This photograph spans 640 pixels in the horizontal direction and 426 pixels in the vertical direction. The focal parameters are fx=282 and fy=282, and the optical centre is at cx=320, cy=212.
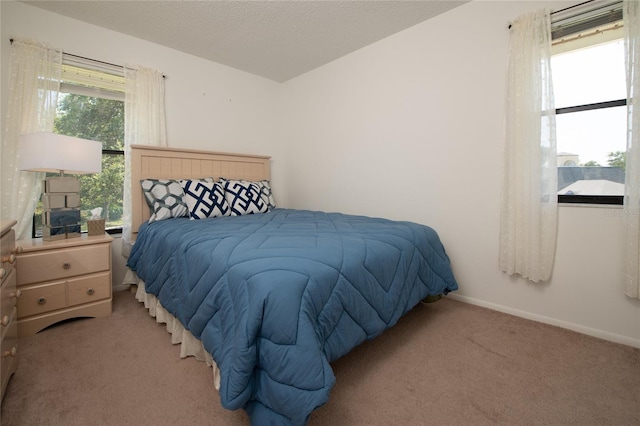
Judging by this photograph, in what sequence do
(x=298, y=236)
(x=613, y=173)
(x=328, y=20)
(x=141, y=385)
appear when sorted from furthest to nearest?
1. (x=328, y=20)
2. (x=613, y=173)
3. (x=298, y=236)
4. (x=141, y=385)

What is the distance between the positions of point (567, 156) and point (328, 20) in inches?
82.9

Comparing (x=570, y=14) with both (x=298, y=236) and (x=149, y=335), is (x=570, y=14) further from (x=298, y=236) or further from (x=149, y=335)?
(x=149, y=335)

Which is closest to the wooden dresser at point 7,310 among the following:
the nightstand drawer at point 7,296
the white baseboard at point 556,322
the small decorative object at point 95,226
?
the nightstand drawer at point 7,296

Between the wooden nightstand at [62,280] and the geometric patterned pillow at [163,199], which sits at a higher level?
the geometric patterned pillow at [163,199]

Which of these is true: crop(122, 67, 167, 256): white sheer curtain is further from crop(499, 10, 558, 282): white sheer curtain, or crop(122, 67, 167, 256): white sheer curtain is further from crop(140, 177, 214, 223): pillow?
crop(499, 10, 558, 282): white sheer curtain

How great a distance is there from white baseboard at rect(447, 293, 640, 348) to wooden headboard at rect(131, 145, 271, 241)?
2519mm

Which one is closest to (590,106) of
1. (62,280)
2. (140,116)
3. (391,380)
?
(391,380)

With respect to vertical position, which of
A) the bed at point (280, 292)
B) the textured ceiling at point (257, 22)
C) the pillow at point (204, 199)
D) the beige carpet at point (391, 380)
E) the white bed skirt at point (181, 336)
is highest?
the textured ceiling at point (257, 22)

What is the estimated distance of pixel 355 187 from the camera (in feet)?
9.93

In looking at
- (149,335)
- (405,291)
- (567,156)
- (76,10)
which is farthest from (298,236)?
(76,10)

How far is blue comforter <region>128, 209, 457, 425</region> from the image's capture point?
911 millimetres

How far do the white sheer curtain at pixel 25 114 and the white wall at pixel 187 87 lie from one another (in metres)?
0.08

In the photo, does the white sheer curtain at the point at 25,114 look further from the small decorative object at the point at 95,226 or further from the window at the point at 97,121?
the small decorative object at the point at 95,226

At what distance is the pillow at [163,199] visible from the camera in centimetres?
237
